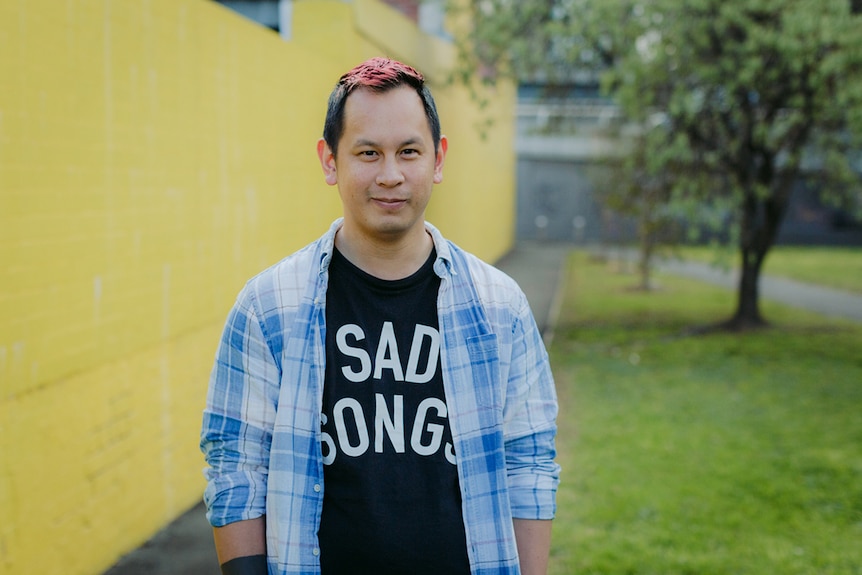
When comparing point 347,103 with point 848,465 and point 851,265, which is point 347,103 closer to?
point 848,465

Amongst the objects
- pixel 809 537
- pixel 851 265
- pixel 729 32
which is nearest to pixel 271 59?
pixel 809 537

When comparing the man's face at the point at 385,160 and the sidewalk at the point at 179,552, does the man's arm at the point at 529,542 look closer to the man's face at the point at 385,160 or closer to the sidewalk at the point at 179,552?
the man's face at the point at 385,160

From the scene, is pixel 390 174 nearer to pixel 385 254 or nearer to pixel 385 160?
pixel 385 160

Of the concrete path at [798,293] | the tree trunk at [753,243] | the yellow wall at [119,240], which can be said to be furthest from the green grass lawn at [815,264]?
the yellow wall at [119,240]

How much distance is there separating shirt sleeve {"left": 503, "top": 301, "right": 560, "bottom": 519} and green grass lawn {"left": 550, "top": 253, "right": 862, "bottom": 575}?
2.81m

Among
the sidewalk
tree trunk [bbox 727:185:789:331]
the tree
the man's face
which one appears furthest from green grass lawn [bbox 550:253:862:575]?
the man's face

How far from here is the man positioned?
1.94 m

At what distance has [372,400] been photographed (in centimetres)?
195

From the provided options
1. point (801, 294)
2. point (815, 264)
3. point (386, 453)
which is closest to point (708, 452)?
point (386, 453)

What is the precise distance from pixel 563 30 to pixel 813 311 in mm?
7324

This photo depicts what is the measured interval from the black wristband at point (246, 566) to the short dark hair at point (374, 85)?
867mm

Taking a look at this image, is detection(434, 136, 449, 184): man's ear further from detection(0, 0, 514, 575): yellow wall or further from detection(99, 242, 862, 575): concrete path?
detection(99, 242, 862, 575): concrete path

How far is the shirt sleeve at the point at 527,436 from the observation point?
2080 millimetres

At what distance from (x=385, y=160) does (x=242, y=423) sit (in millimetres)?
616
